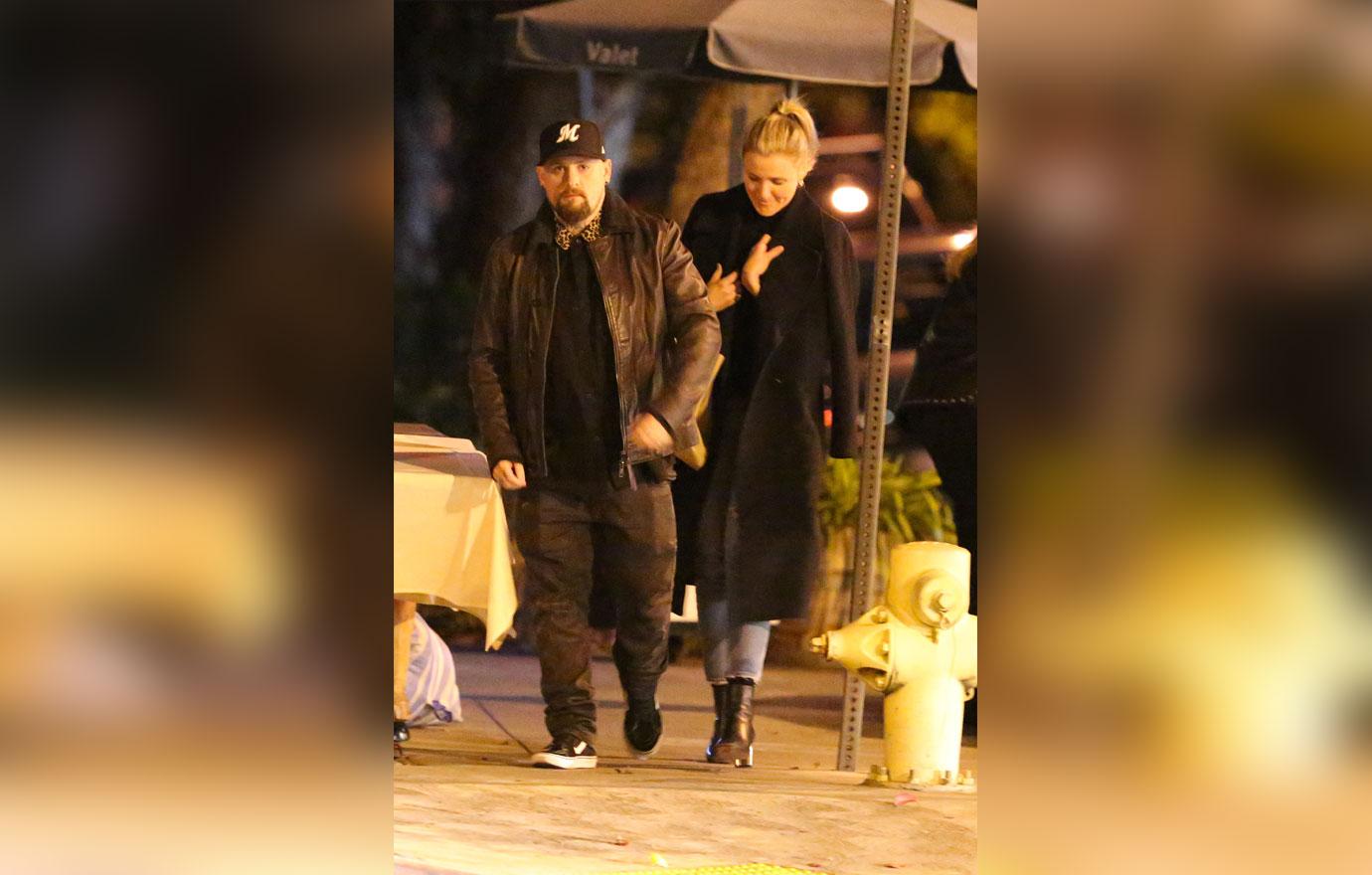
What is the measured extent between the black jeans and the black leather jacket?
9 centimetres

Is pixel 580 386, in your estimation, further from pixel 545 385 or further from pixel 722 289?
pixel 722 289

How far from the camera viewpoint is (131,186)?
2.47 feet

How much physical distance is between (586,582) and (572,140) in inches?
35.1

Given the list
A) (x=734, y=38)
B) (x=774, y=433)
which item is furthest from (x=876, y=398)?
(x=734, y=38)

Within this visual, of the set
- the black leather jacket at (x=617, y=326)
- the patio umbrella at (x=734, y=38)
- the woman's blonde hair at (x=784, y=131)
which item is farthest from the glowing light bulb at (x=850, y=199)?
the black leather jacket at (x=617, y=326)

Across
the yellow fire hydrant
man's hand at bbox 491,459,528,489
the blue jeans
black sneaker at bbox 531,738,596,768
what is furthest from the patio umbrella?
black sneaker at bbox 531,738,596,768

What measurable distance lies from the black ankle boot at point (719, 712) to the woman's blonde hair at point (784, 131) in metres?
1.10

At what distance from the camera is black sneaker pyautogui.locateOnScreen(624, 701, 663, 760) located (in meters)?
3.06

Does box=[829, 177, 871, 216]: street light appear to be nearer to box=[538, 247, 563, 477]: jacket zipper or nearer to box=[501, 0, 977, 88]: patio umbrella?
box=[501, 0, 977, 88]: patio umbrella

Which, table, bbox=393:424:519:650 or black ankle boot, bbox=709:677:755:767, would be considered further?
black ankle boot, bbox=709:677:755:767

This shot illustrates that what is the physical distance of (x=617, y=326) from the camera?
3.01 meters

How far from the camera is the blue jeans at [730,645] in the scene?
3090mm

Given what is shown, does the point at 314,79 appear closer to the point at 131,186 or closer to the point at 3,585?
the point at 131,186

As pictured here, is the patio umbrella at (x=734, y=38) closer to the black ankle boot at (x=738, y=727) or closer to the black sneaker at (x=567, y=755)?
the black ankle boot at (x=738, y=727)
